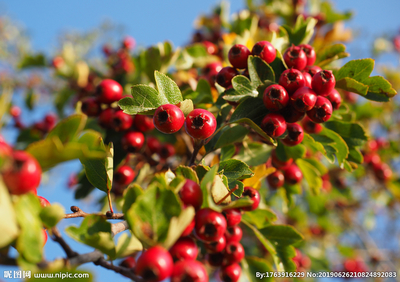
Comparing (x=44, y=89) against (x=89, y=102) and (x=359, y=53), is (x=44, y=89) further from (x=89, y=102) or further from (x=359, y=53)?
(x=359, y=53)

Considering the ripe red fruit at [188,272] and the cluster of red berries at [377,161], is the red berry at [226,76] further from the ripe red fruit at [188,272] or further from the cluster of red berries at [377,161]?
the cluster of red berries at [377,161]

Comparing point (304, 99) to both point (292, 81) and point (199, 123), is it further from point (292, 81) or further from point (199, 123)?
point (199, 123)

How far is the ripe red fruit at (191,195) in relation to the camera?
3.35ft

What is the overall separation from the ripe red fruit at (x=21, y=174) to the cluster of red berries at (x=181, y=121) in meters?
0.58

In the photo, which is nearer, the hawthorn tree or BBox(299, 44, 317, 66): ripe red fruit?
the hawthorn tree

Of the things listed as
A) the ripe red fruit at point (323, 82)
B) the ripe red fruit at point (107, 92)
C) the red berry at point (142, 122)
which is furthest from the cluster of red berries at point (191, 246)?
the ripe red fruit at point (107, 92)

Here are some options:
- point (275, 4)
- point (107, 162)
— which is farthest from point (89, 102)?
point (275, 4)

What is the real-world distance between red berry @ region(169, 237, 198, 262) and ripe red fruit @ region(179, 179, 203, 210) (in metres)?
0.14

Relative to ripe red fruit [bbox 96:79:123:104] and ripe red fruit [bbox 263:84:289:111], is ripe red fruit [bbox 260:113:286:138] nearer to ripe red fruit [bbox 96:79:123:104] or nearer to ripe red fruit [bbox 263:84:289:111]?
ripe red fruit [bbox 263:84:289:111]

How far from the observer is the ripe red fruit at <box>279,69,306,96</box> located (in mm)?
1408

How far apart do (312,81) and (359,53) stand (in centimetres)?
609

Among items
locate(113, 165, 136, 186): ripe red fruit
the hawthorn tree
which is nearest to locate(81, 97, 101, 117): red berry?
the hawthorn tree

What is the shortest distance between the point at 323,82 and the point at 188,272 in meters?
1.11

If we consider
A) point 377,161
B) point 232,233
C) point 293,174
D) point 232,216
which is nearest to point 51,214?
point 232,216
